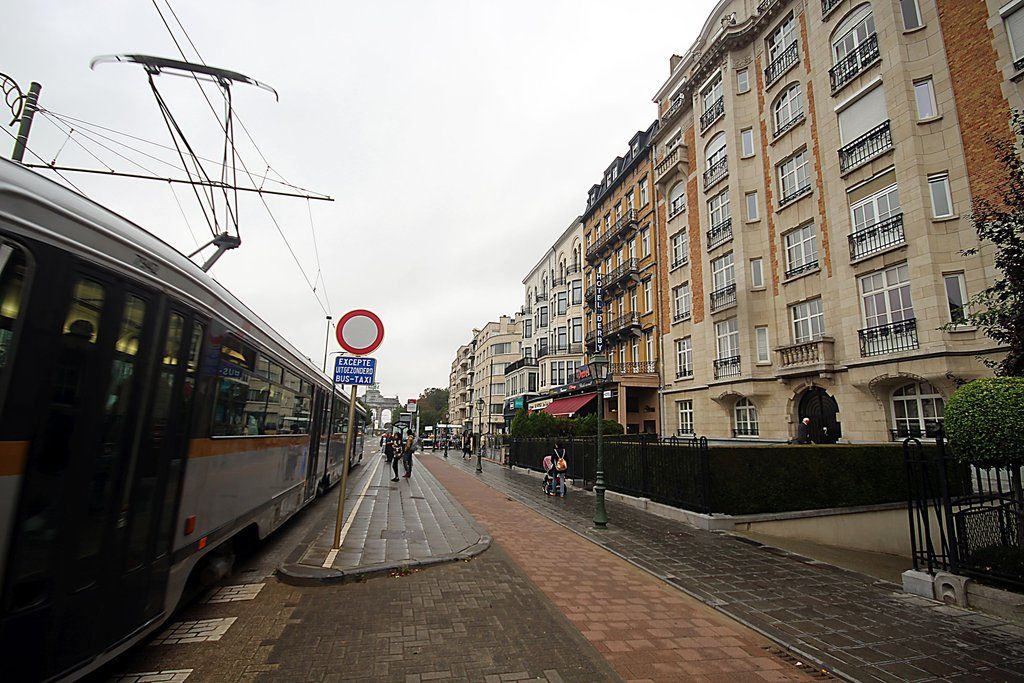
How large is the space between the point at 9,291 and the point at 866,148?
20.0 m

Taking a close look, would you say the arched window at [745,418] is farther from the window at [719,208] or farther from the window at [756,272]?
the window at [719,208]

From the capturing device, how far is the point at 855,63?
52.4 ft

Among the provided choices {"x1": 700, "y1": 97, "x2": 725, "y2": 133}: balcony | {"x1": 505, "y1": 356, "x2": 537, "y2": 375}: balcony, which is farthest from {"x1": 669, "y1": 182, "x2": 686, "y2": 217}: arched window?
{"x1": 505, "y1": 356, "x2": 537, "y2": 375}: balcony

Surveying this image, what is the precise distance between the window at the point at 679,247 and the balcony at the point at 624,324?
4246mm

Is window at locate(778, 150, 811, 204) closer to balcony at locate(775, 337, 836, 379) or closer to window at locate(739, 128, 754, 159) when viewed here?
window at locate(739, 128, 754, 159)

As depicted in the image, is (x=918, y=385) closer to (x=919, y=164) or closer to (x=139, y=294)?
(x=919, y=164)

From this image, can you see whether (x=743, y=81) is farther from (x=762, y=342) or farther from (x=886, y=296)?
(x=886, y=296)

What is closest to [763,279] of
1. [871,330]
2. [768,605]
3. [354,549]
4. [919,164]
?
[871,330]

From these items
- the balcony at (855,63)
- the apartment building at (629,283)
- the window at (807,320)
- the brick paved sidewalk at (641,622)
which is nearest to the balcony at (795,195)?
the balcony at (855,63)

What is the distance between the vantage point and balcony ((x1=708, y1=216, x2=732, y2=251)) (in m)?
20.8

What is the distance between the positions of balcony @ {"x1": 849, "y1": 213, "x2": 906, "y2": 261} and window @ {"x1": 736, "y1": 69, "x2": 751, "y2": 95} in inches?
374

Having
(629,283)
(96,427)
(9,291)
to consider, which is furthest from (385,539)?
(629,283)

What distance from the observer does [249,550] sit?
748cm

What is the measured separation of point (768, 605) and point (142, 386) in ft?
21.7
